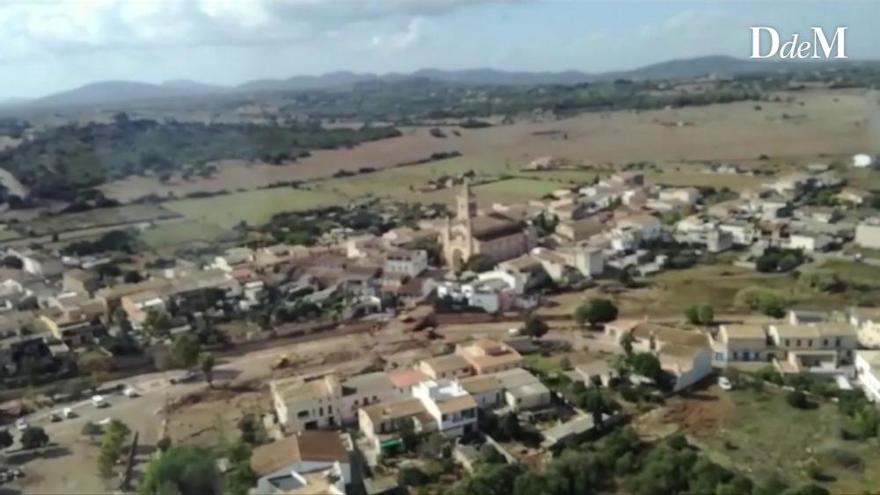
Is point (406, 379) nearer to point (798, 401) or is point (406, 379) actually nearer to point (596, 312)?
Answer: point (596, 312)

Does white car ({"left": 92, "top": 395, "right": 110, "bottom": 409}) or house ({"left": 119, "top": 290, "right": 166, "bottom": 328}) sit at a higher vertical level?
house ({"left": 119, "top": 290, "right": 166, "bottom": 328})

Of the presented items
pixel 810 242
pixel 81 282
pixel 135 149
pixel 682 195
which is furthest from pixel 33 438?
pixel 135 149

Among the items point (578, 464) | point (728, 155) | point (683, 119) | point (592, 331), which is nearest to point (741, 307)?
point (592, 331)

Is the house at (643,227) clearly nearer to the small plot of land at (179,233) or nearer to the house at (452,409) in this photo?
the house at (452,409)

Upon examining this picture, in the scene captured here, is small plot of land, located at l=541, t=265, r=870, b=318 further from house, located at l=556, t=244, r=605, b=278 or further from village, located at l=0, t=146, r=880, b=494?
house, located at l=556, t=244, r=605, b=278

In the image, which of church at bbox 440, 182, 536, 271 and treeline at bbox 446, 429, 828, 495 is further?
church at bbox 440, 182, 536, 271

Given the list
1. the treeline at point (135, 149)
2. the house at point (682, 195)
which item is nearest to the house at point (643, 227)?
the house at point (682, 195)

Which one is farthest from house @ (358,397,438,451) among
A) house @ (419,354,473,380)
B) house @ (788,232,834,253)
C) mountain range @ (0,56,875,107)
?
mountain range @ (0,56,875,107)
